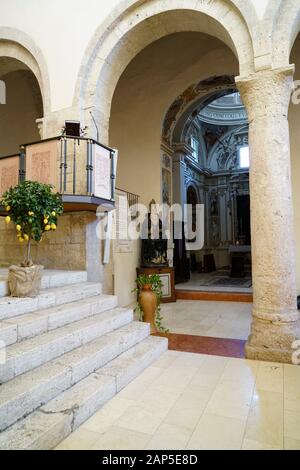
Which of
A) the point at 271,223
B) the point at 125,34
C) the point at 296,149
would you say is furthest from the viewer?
the point at 296,149

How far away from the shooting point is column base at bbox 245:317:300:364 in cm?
322

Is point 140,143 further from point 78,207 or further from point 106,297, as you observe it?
point 106,297

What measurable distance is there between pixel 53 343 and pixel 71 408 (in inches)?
25.7

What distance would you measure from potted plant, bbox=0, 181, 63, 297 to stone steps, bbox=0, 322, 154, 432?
0.86 m

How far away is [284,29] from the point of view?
139 inches

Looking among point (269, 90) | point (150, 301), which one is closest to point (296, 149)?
point (269, 90)

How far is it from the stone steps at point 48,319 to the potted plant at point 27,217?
1.04 feet

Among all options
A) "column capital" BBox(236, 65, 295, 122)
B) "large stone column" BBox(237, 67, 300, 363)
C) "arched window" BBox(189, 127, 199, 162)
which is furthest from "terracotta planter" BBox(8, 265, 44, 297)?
"arched window" BBox(189, 127, 199, 162)

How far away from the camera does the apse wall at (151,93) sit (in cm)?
718

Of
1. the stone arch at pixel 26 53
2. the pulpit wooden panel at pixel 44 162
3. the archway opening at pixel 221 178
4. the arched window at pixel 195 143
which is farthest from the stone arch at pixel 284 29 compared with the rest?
the arched window at pixel 195 143

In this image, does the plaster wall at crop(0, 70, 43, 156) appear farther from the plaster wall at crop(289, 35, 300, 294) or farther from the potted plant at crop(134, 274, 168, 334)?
the plaster wall at crop(289, 35, 300, 294)

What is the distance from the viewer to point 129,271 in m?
6.55

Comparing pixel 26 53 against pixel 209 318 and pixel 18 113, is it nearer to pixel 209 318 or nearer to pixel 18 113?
pixel 18 113
